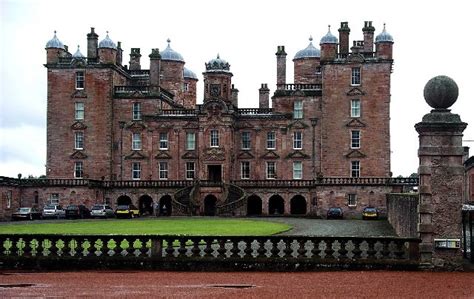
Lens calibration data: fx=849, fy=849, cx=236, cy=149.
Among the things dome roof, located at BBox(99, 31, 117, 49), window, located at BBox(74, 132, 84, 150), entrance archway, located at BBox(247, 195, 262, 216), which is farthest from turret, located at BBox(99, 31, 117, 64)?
entrance archway, located at BBox(247, 195, 262, 216)

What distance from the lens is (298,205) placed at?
253ft

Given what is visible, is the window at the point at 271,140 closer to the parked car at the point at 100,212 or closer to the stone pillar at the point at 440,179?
the parked car at the point at 100,212

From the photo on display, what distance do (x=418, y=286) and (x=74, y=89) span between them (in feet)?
211

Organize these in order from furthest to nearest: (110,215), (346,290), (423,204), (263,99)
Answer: (263,99) → (110,215) → (423,204) → (346,290)

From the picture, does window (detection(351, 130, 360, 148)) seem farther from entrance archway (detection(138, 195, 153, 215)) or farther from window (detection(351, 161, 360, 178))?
entrance archway (detection(138, 195, 153, 215))

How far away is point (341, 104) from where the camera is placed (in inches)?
2901

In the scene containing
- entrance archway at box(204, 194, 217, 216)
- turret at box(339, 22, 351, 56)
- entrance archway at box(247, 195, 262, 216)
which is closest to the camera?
entrance archway at box(204, 194, 217, 216)

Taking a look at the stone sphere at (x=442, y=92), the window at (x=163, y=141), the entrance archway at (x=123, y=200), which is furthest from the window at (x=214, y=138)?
the stone sphere at (x=442, y=92)

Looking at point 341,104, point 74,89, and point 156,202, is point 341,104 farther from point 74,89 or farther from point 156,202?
point 74,89

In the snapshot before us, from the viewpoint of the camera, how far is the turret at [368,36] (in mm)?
74375

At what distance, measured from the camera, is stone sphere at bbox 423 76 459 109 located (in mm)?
19266

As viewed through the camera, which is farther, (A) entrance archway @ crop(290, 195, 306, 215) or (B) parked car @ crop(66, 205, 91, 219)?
(A) entrance archway @ crop(290, 195, 306, 215)

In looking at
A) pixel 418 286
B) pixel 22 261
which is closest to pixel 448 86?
pixel 418 286

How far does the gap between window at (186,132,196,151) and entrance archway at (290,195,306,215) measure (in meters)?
10.3
